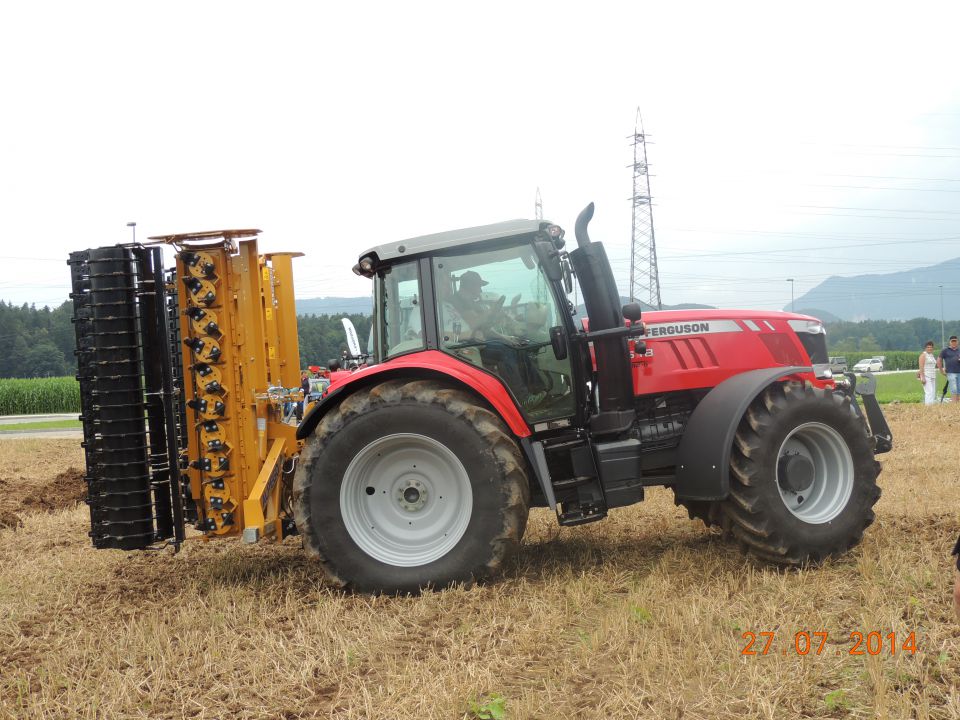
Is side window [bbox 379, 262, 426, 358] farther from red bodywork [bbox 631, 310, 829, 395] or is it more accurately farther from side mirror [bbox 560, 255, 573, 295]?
red bodywork [bbox 631, 310, 829, 395]

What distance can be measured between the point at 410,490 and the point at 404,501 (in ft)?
0.27

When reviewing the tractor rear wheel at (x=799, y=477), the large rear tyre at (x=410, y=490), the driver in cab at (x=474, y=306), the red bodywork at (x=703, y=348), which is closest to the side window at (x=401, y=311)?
the red bodywork at (x=703, y=348)

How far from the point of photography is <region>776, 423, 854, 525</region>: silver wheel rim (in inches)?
214

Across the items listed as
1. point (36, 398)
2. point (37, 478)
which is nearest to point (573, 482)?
point (37, 478)

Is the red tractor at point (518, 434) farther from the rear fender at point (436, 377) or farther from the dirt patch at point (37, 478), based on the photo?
the dirt patch at point (37, 478)

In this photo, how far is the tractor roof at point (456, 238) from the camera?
17.5 feet

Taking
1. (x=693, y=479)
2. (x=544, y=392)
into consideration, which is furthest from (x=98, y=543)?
(x=693, y=479)

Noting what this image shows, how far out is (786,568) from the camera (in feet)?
16.9

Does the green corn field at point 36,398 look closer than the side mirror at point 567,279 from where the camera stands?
No

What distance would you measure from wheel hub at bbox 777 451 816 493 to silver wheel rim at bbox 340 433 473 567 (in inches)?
81.6

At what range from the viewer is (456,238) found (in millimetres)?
5367
